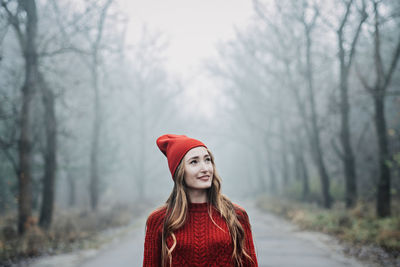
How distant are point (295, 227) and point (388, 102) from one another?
954 centimetres

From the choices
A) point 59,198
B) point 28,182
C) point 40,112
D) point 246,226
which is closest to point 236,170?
point 59,198

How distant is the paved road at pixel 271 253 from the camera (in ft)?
23.0

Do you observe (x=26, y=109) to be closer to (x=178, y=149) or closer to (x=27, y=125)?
(x=27, y=125)

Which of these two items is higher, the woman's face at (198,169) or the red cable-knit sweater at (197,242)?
the woman's face at (198,169)

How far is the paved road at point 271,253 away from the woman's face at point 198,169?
4895mm

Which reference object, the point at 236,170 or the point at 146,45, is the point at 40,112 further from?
the point at 236,170

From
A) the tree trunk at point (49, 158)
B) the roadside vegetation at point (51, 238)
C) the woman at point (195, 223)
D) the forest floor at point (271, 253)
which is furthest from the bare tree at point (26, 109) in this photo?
the woman at point (195, 223)

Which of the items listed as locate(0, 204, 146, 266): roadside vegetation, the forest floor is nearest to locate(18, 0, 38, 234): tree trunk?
locate(0, 204, 146, 266): roadside vegetation

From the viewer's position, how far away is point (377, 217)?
32.6 ft

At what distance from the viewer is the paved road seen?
276 inches

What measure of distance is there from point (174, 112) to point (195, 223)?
27883 mm

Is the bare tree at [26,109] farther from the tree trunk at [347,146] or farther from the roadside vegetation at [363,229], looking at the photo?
the tree trunk at [347,146]

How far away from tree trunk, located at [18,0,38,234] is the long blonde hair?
8585 mm

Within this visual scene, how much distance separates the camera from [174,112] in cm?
3030
